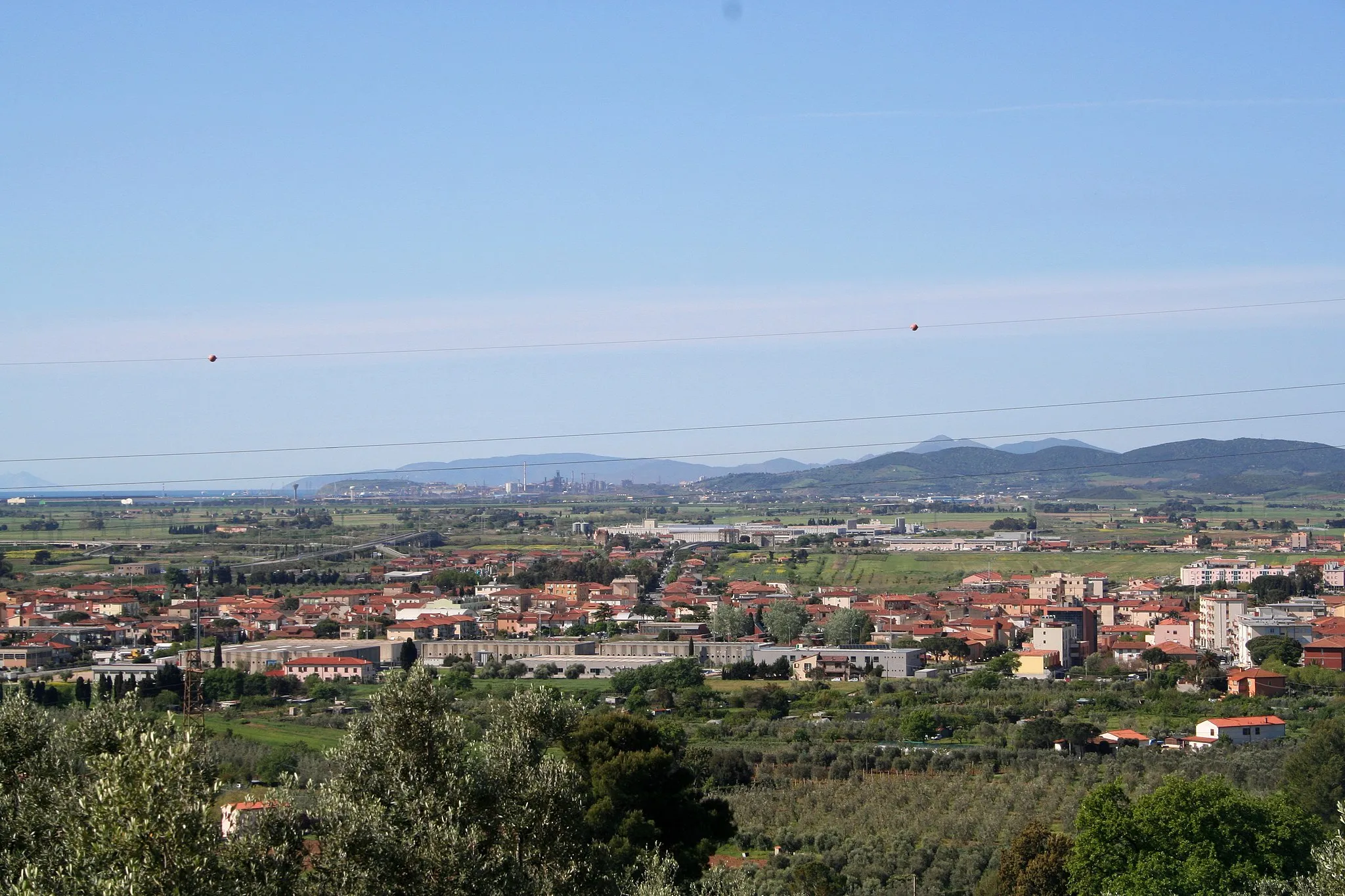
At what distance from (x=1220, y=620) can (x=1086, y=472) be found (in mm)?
119602

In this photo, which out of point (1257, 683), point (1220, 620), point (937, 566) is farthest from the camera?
point (937, 566)

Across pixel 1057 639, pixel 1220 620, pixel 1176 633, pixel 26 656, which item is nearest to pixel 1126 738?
pixel 1057 639

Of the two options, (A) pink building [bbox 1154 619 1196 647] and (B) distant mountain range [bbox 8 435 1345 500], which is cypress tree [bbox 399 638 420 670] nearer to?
(A) pink building [bbox 1154 619 1196 647]

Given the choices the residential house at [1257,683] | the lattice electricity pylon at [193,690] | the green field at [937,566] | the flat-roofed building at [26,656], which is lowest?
the green field at [937,566]

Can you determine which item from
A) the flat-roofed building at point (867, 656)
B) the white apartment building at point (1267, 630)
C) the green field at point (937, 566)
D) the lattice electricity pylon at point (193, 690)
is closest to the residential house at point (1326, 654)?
the white apartment building at point (1267, 630)

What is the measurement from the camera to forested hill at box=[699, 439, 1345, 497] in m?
121

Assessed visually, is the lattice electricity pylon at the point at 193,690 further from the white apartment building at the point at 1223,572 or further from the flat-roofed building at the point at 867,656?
the white apartment building at the point at 1223,572

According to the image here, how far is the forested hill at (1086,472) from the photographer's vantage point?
121 metres

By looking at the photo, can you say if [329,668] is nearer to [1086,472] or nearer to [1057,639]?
[1057,639]

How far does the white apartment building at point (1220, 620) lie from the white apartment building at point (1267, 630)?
610 mm

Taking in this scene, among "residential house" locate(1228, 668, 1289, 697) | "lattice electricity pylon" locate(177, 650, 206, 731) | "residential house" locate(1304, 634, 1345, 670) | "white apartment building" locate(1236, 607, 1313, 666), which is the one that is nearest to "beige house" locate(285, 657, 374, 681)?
"lattice electricity pylon" locate(177, 650, 206, 731)

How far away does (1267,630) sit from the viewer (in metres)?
32.2

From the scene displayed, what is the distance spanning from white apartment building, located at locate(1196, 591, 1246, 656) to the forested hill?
265 ft

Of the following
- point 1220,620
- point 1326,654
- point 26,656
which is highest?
point 26,656
